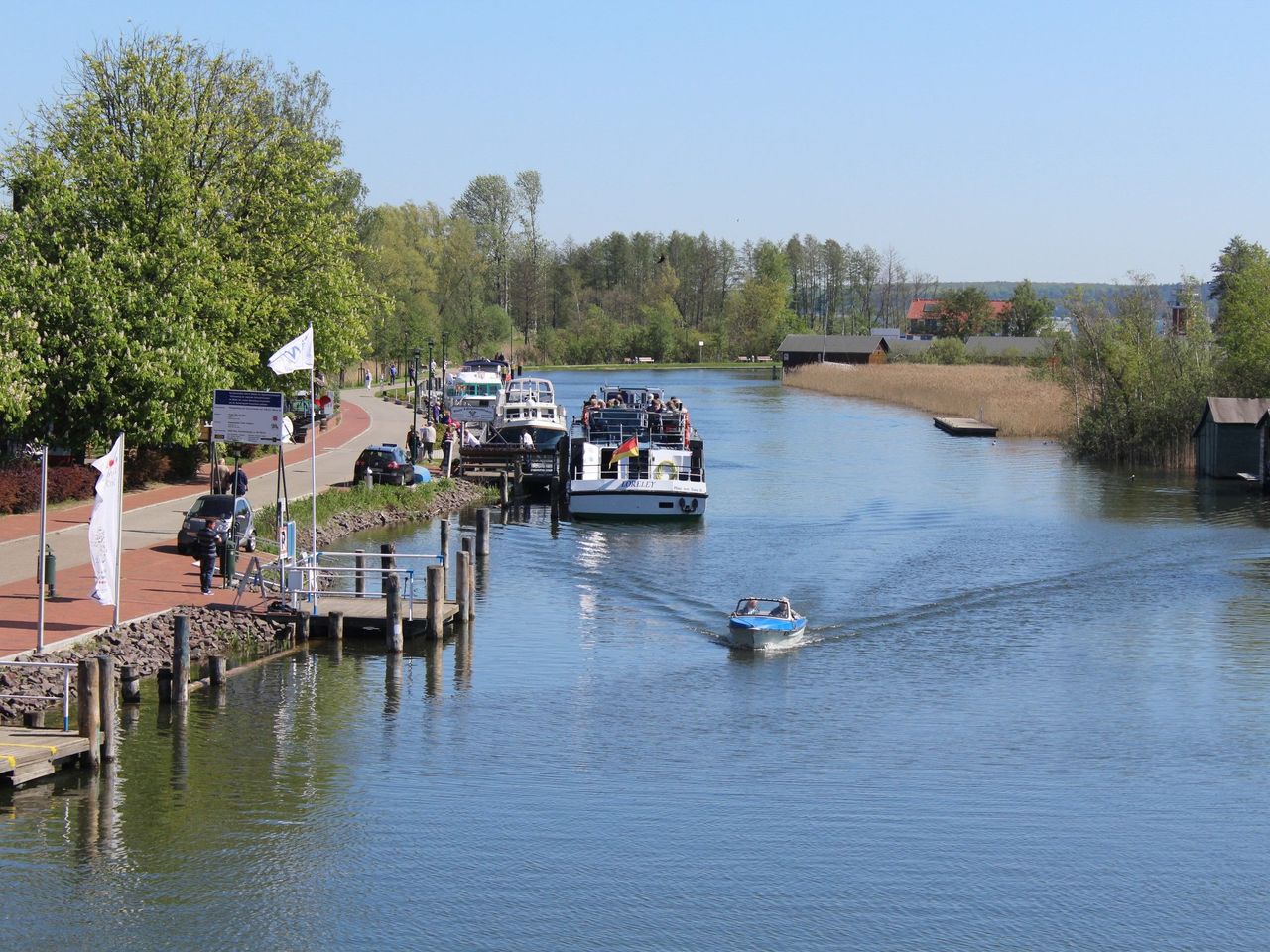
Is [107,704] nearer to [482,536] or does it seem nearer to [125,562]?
[125,562]

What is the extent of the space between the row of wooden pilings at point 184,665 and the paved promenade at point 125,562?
177 cm

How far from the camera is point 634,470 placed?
178 feet

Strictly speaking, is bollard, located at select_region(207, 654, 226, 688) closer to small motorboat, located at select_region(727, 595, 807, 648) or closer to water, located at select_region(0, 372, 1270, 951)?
water, located at select_region(0, 372, 1270, 951)

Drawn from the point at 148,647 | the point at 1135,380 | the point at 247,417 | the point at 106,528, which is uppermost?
the point at 1135,380

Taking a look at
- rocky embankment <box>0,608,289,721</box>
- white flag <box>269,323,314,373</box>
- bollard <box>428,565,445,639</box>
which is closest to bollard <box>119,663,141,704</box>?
rocky embankment <box>0,608,289,721</box>

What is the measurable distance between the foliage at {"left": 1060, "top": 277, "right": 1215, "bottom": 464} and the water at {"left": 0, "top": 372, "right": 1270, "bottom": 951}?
32625 millimetres

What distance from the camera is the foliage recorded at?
74625mm

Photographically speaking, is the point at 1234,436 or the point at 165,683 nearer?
the point at 165,683

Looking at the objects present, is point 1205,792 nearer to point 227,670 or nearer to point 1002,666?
point 1002,666

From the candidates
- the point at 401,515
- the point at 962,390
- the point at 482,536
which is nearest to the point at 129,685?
the point at 482,536

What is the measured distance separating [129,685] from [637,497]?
27185 mm

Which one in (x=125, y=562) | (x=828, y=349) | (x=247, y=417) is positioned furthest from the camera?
(x=828, y=349)

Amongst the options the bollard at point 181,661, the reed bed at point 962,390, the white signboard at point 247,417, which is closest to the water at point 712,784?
the bollard at point 181,661

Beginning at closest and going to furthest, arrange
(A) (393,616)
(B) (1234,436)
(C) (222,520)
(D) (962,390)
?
(A) (393,616)
(C) (222,520)
(B) (1234,436)
(D) (962,390)
